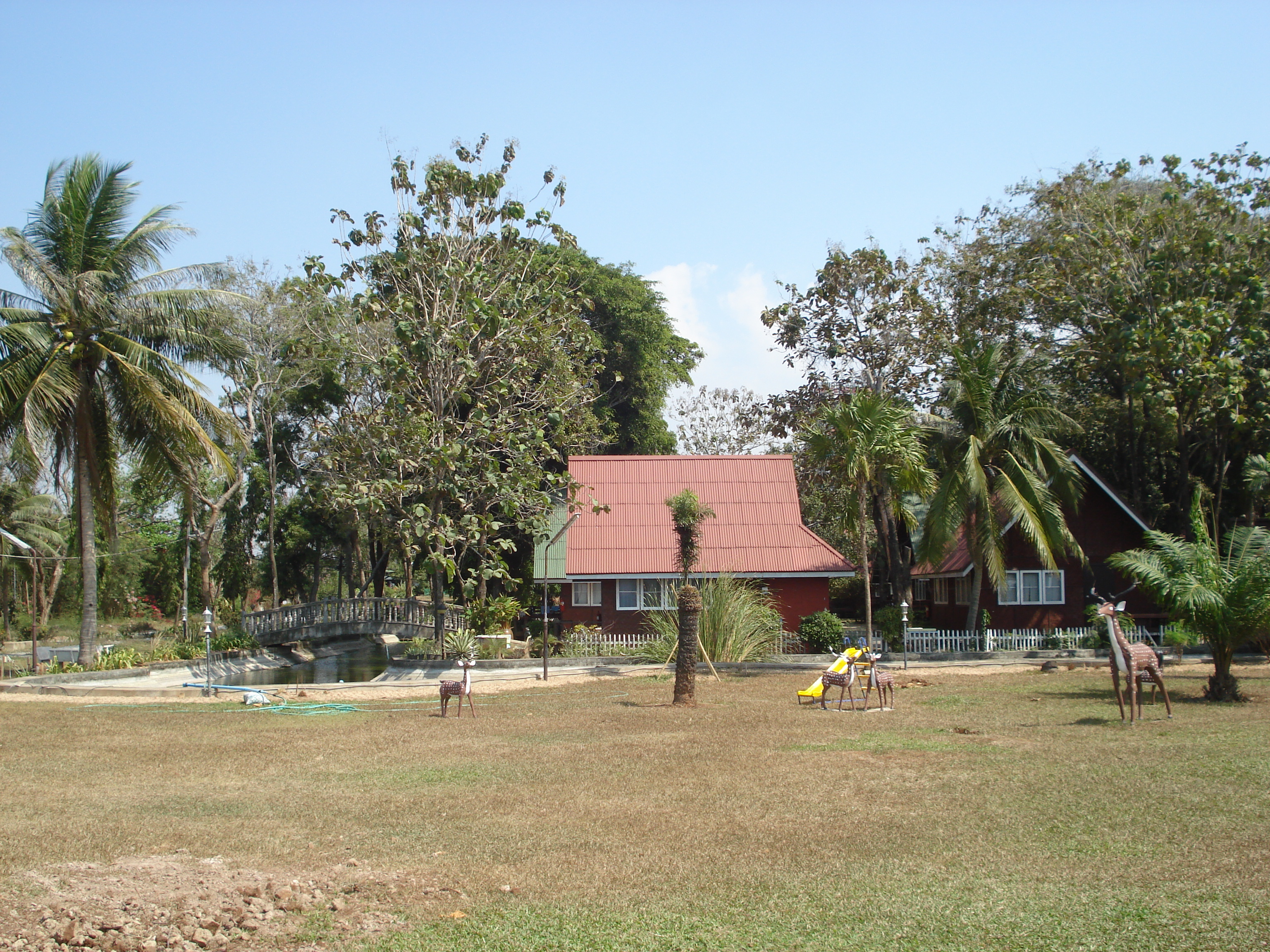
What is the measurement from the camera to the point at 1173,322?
86.7ft

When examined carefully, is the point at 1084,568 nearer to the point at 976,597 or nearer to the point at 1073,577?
the point at 1073,577

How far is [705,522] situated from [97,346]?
1628 cm

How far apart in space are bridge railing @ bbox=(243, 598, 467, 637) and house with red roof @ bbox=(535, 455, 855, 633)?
4012 mm

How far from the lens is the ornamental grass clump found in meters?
23.1

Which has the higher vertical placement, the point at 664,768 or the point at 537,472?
the point at 537,472

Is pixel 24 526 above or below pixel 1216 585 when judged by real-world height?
above

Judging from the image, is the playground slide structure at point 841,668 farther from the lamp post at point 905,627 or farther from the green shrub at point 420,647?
the green shrub at point 420,647

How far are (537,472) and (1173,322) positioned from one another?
17.1 metres

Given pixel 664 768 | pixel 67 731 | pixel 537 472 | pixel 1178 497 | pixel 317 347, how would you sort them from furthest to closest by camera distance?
pixel 317 347 < pixel 1178 497 < pixel 537 472 < pixel 67 731 < pixel 664 768

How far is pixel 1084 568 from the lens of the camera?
94.2ft

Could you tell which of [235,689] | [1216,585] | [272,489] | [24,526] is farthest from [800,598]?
[24,526]

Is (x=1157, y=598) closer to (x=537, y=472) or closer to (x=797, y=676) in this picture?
(x=797, y=676)

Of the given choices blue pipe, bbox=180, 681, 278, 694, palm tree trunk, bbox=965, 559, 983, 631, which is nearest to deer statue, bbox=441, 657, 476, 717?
blue pipe, bbox=180, 681, 278, 694

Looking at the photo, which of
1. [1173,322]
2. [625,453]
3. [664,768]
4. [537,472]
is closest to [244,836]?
[664,768]
